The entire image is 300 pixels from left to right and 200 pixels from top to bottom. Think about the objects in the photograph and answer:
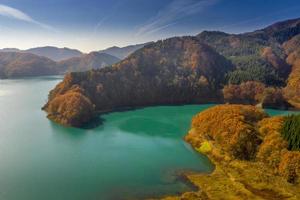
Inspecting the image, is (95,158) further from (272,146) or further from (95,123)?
(95,123)

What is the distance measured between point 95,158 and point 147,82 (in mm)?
48541

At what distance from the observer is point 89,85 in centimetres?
7100

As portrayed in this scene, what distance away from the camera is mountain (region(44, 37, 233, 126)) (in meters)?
57.5

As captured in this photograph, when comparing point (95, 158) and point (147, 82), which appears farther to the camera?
point (147, 82)

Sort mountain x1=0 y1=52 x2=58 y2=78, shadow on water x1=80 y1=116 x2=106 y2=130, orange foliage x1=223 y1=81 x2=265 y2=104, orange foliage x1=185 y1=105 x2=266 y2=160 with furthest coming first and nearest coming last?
mountain x1=0 y1=52 x2=58 y2=78 → orange foliage x1=223 y1=81 x2=265 y2=104 → shadow on water x1=80 y1=116 x2=106 y2=130 → orange foliage x1=185 y1=105 x2=266 y2=160

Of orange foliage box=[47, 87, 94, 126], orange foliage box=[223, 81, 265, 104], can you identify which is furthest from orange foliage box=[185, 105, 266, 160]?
orange foliage box=[223, 81, 265, 104]

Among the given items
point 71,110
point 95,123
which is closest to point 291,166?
point 95,123

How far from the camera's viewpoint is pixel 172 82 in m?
83.9

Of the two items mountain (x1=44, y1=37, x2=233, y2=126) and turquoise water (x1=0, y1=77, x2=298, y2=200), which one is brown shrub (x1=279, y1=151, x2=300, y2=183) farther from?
mountain (x1=44, y1=37, x2=233, y2=126)

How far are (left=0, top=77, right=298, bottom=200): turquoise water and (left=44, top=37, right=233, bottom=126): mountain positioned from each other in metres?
4.38

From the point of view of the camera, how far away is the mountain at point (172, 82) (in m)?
63.8

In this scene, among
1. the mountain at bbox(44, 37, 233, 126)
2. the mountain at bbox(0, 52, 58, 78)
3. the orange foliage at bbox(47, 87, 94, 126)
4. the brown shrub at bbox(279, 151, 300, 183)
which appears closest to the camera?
the brown shrub at bbox(279, 151, 300, 183)

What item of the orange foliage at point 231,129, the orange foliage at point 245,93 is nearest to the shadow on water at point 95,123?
the orange foliage at point 231,129

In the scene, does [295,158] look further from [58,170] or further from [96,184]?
[58,170]
